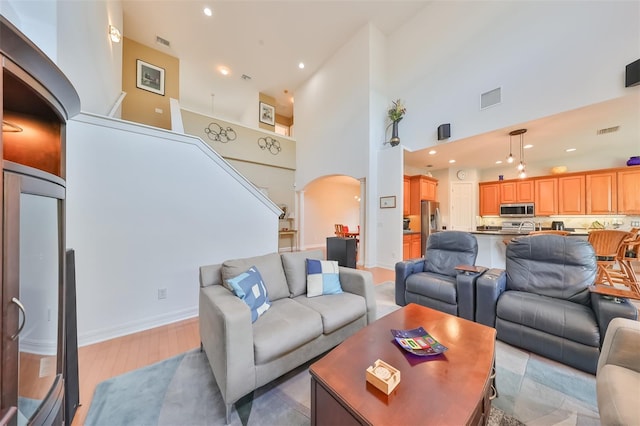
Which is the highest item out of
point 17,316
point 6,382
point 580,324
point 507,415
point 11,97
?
point 11,97

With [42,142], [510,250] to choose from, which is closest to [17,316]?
[42,142]

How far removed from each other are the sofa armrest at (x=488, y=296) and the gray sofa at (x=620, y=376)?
90 centimetres

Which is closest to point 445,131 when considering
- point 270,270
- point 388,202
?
point 388,202

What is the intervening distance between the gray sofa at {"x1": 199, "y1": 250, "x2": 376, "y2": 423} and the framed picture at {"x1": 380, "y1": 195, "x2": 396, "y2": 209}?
3.28 m

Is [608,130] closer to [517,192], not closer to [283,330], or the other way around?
[517,192]

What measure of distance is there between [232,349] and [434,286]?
7.56 feet

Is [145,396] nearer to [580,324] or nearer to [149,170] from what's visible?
[149,170]

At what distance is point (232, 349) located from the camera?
4.47ft

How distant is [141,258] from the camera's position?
2.45m

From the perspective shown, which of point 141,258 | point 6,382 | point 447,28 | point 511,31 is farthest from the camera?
point 447,28

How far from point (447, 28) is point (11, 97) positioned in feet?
21.6

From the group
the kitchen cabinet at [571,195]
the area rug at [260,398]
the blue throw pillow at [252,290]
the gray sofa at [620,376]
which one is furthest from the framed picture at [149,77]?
the kitchen cabinet at [571,195]

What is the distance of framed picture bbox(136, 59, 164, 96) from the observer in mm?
5980

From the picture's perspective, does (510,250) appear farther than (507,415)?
Yes
